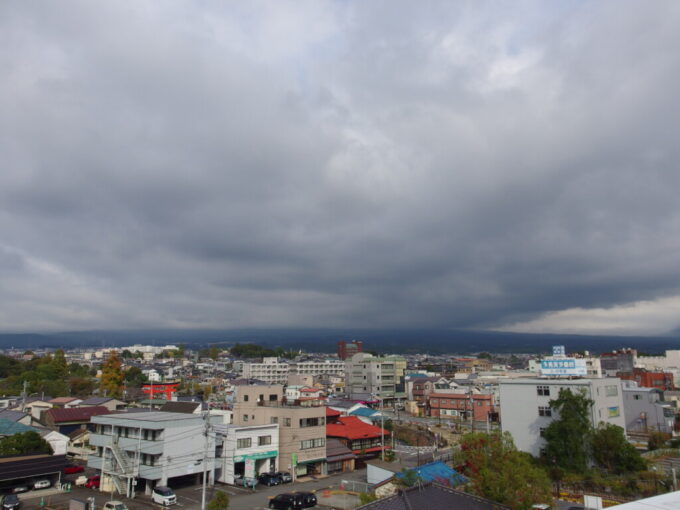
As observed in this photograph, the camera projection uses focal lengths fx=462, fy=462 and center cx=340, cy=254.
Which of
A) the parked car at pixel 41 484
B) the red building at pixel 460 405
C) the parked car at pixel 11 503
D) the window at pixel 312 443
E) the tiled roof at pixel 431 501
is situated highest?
the tiled roof at pixel 431 501

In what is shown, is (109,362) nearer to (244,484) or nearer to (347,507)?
(244,484)

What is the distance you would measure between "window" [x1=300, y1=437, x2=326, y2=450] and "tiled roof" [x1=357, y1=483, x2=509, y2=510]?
28.6 m

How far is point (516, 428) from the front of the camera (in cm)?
4212

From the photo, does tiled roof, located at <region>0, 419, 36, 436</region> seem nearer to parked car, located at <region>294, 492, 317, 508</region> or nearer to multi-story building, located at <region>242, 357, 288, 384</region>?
parked car, located at <region>294, 492, 317, 508</region>

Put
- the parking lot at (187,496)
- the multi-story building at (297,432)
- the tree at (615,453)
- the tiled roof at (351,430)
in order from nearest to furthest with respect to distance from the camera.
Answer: the parking lot at (187,496) < the tree at (615,453) < the multi-story building at (297,432) < the tiled roof at (351,430)

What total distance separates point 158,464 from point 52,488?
31.4ft

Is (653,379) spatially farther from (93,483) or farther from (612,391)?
(93,483)

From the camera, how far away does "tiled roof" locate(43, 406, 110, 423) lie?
166 ft

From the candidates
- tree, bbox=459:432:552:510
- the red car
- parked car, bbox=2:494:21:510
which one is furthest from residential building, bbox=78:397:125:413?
tree, bbox=459:432:552:510

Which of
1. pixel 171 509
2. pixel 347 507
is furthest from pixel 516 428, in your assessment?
pixel 171 509

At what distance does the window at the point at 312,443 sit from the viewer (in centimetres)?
3853

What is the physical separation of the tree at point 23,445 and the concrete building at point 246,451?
1476cm

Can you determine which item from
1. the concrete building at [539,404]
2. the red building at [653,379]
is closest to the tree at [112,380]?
the concrete building at [539,404]

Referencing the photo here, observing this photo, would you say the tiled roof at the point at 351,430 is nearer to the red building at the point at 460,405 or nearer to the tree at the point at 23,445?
the tree at the point at 23,445
